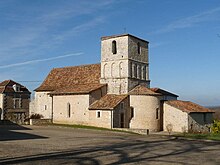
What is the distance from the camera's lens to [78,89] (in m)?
35.8

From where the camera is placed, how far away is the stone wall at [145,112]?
32.3 meters

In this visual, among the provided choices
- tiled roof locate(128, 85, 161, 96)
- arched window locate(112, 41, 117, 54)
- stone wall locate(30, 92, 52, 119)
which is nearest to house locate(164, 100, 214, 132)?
tiled roof locate(128, 85, 161, 96)

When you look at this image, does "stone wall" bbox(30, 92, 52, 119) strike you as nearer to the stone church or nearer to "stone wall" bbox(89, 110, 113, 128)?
the stone church

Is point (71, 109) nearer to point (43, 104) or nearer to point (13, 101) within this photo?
point (43, 104)

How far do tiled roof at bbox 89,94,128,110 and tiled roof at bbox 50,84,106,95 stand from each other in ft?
5.35

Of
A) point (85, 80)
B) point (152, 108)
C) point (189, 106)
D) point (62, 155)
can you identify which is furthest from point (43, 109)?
point (62, 155)

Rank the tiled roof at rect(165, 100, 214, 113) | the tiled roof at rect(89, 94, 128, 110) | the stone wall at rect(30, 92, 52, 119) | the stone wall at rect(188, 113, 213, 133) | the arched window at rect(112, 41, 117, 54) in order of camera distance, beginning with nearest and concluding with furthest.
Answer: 1. the tiled roof at rect(89, 94, 128, 110)
2. the stone wall at rect(188, 113, 213, 133)
3. the tiled roof at rect(165, 100, 214, 113)
4. the arched window at rect(112, 41, 117, 54)
5. the stone wall at rect(30, 92, 52, 119)

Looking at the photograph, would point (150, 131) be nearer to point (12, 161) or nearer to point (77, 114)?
point (77, 114)

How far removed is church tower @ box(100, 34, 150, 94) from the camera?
3462 centimetres

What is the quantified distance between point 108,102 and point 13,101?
878 inches

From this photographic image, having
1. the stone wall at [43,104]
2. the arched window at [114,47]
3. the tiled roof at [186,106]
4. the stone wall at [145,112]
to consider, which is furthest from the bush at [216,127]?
the stone wall at [43,104]

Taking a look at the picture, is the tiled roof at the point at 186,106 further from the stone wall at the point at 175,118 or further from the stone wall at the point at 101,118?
the stone wall at the point at 101,118

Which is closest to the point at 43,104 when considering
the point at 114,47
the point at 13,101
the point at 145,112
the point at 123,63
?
the point at 13,101

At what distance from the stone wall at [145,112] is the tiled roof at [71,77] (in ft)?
23.1
